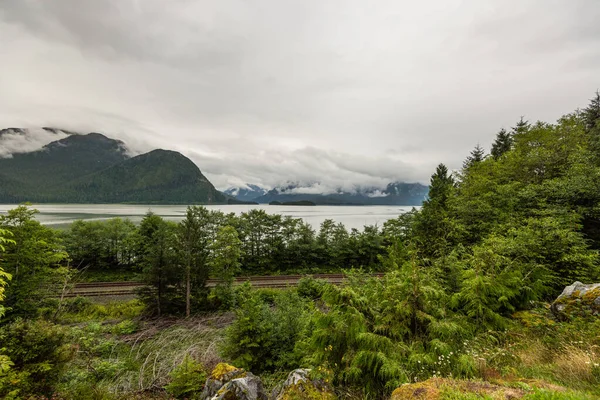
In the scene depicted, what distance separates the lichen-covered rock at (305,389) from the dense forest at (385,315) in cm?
6

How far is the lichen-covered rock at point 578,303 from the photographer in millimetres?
5727

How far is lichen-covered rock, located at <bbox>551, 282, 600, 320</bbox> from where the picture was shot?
5727 millimetres

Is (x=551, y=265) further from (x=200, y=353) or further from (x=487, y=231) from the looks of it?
(x=200, y=353)

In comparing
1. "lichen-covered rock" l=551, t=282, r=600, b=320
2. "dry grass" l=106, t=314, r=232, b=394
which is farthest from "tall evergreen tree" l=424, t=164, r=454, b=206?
"dry grass" l=106, t=314, r=232, b=394

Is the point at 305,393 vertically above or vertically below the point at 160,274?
above

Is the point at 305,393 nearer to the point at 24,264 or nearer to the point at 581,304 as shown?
the point at 581,304

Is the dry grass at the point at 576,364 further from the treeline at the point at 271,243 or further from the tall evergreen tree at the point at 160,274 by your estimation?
the treeline at the point at 271,243

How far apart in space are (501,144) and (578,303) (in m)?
31.6

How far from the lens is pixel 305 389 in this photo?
15.2ft

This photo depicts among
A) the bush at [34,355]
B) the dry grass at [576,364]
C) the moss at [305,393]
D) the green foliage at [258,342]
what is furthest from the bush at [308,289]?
the dry grass at [576,364]

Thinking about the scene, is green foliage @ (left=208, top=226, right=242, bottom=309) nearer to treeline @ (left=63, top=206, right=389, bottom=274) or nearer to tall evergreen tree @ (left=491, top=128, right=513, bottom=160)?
treeline @ (left=63, top=206, right=389, bottom=274)

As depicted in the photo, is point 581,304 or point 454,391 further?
point 581,304

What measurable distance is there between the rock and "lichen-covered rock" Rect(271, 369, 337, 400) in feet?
3.30

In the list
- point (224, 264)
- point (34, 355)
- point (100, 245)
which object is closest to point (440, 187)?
point (224, 264)
